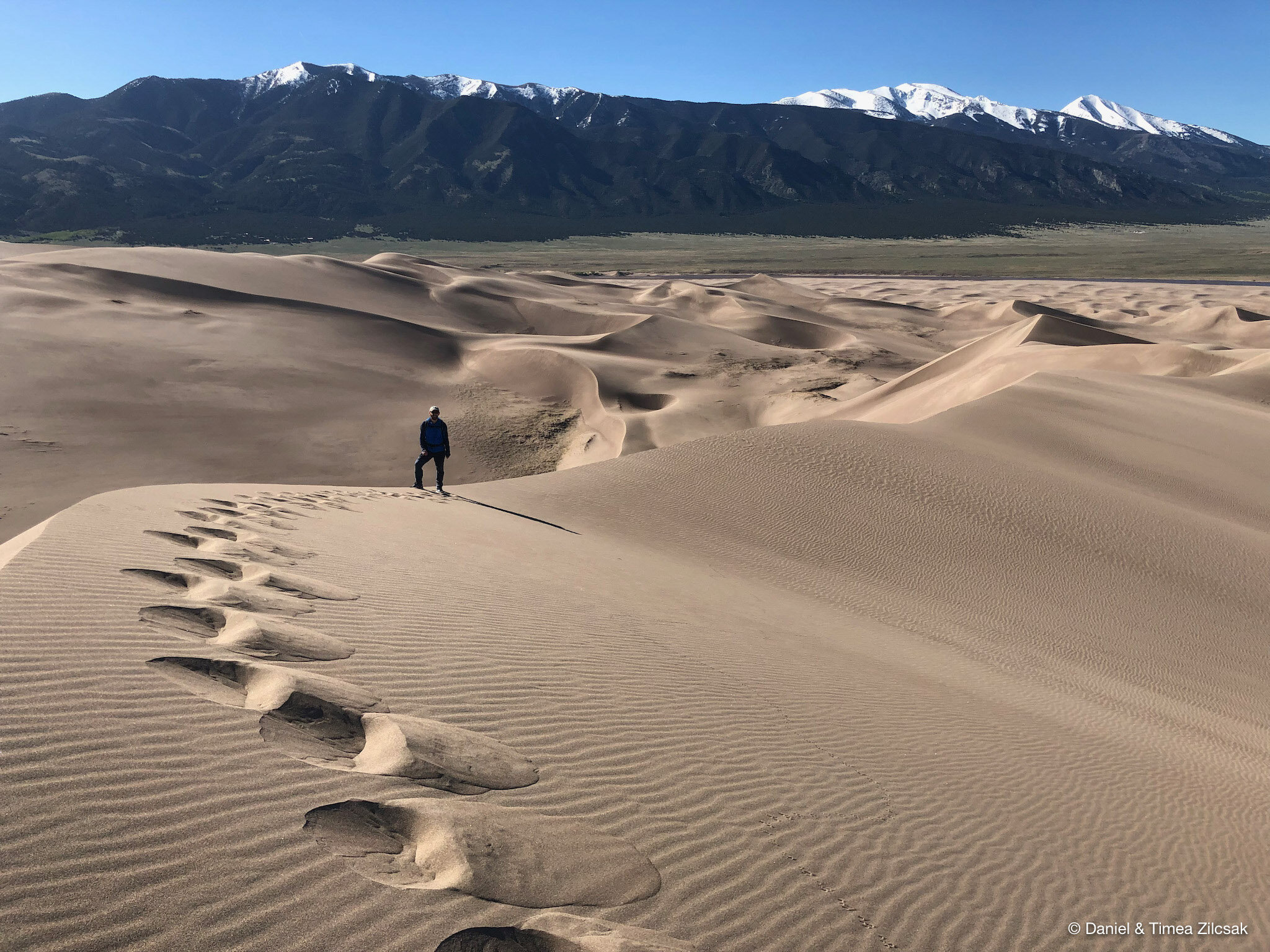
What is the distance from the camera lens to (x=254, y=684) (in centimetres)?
386

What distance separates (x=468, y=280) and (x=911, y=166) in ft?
552

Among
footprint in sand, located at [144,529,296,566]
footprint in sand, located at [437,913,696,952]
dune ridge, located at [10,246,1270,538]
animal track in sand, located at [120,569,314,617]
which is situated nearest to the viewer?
footprint in sand, located at [437,913,696,952]

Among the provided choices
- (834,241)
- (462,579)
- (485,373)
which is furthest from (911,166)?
(462,579)

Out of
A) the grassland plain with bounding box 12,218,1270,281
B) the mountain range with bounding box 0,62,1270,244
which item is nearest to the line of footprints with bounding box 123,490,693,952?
the grassland plain with bounding box 12,218,1270,281

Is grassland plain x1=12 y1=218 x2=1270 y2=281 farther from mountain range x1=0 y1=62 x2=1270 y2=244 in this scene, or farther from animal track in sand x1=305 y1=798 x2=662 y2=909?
animal track in sand x1=305 y1=798 x2=662 y2=909

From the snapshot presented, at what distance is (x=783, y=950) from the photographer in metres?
3.06

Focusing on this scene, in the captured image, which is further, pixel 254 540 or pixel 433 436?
pixel 433 436

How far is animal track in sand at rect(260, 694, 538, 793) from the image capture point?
341cm

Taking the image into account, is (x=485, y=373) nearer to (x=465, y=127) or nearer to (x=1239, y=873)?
(x=1239, y=873)

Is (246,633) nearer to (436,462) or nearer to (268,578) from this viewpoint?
(268,578)

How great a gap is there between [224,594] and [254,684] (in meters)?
1.39

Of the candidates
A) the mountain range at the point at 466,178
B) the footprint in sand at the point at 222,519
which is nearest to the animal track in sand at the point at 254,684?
the footprint in sand at the point at 222,519

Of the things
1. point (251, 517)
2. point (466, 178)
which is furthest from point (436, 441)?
point (466, 178)

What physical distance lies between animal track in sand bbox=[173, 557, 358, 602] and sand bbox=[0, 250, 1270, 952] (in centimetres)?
3
